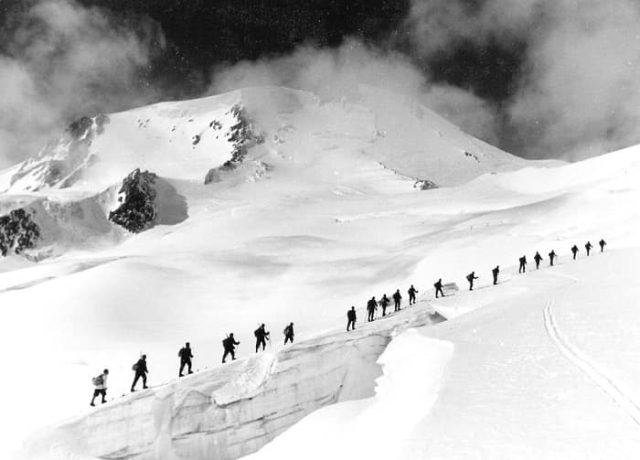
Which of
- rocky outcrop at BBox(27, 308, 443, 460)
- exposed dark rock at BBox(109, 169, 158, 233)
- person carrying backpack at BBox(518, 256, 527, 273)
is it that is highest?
exposed dark rock at BBox(109, 169, 158, 233)

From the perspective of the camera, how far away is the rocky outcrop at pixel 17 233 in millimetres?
135500

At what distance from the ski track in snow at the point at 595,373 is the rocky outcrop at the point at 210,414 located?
659 cm

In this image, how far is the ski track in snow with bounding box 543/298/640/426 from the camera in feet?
27.3

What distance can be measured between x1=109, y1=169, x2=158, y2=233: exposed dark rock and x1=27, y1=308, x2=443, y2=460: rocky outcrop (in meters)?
138

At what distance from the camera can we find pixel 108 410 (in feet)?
62.9

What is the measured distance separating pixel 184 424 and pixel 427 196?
294ft

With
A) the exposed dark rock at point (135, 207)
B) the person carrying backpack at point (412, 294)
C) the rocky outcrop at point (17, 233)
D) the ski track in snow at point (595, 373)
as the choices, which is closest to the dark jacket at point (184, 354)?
the ski track in snow at point (595, 373)

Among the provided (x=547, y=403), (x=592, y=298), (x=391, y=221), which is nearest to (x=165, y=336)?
(x=592, y=298)

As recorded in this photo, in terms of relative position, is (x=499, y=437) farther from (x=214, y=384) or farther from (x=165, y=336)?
(x=165, y=336)

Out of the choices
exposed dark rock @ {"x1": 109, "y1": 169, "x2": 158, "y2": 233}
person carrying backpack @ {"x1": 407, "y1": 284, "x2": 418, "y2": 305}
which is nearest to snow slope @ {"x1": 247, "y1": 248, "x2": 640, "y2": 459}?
person carrying backpack @ {"x1": 407, "y1": 284, "x2": 418, "y2": 305}

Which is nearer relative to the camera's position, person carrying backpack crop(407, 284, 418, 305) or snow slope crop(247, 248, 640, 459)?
snow slope crop(247, 248, 640, 459)

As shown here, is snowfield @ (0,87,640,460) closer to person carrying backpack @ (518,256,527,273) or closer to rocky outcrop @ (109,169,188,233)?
person carrying backpack @ (518,256,527,273)

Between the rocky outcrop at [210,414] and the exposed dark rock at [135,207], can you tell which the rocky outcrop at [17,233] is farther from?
the rocky outcrop at [210,414]

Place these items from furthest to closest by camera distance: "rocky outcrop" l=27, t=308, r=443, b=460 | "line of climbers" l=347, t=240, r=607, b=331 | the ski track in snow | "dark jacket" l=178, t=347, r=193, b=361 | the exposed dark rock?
the exposed dark rock → "line of climbers" l=347, t=240, r=607, b=331 → "dark jacket" l=178, t=347, r=193, b=361 → "rocky outcrop" l=27, t=308, r=443, b=460 → the ski track in snow
